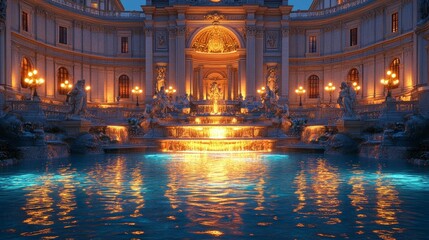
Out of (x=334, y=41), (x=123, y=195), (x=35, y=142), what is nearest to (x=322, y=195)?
(x=123, y=195)

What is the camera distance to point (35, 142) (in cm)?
2286

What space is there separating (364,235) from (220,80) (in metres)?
53.5

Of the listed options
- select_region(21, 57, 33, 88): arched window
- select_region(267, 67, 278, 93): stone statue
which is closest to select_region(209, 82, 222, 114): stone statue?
select_region(267, 67, 278, 93): stone statue

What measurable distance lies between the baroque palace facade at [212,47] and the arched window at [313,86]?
5.1 inches

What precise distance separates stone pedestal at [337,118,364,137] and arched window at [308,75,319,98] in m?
28.2

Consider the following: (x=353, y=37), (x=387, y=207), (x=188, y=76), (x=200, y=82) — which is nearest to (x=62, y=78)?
(x=188, y=76)

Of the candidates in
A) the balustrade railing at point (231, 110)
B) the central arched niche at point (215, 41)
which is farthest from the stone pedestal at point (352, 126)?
the central arched niche at point (215, 41)

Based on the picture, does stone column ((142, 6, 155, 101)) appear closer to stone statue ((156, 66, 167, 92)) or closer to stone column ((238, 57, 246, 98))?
stone statue ((156, 66, 167, 92))

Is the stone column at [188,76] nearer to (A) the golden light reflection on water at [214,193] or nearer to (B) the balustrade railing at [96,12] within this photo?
(B) the balustrade railing at [96,12]

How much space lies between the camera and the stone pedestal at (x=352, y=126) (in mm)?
28833

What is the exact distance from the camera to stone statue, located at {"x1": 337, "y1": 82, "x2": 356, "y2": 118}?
29.4 m

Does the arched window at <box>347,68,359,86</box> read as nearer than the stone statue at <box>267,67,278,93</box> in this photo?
Yes

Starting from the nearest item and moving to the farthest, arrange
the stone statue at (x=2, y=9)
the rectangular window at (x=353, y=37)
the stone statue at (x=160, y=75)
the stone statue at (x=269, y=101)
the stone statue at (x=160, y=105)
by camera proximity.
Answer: the stone statue at (x=2, y=9)
the stone statue at (x=160, y=105)
the stone statue at (x=269, y=101)
the rectangular window at (x=353, y=37)
the stone statue at (x=160, y=75)

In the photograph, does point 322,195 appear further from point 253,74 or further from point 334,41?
point 334,41
